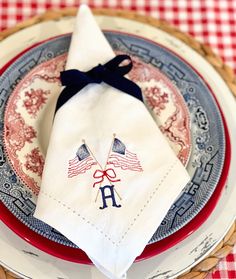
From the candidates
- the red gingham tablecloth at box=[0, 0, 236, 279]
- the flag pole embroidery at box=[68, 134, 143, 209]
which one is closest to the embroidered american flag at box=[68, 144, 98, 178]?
the flag pole embroidery at box=[68, 134, 143, 209]

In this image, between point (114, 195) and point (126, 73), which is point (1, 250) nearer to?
point (114, 195)

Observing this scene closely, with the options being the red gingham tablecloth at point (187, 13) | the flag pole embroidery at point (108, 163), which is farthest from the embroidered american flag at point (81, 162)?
the red gingham tablecloth at point (187, 13)

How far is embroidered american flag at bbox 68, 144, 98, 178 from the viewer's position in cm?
60

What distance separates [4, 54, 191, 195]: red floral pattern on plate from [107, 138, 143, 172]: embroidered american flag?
0.06 metres

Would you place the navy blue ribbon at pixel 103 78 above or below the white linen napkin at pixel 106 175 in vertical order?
above

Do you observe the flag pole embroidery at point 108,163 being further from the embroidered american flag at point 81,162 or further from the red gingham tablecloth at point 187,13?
the red gingham tablecloth at point 187,13

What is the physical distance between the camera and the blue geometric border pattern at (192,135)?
60cm

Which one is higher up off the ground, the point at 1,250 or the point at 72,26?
the point at 72,26

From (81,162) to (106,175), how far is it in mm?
31

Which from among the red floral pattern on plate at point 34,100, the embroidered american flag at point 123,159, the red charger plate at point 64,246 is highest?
the red floral pattern on plate at point 34,100

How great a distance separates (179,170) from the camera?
0.61 metres

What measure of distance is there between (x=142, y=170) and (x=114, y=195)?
0.14 ft

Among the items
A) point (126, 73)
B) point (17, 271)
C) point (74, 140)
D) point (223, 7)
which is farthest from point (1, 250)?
point (223, 7)

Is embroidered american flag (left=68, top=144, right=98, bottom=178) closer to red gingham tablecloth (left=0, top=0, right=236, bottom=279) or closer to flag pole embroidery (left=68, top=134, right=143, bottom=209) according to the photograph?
flag pole embroidery (left=68, top=134, right=143, bottom=209)
